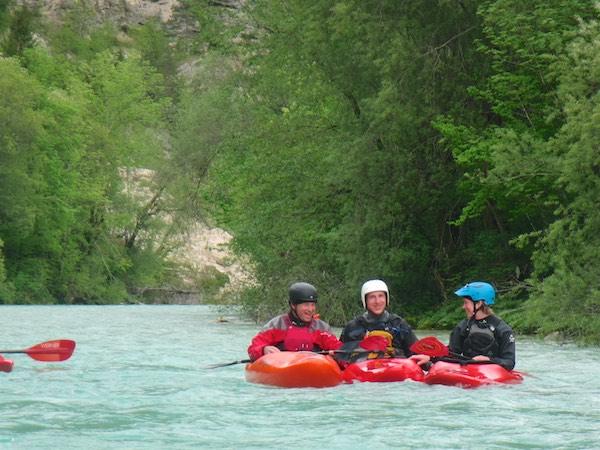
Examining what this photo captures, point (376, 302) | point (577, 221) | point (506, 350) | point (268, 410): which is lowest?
point (268, 410)

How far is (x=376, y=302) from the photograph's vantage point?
1348 centimetres

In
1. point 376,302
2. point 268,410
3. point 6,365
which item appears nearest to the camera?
point 268,410

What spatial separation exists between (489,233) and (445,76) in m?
3.26

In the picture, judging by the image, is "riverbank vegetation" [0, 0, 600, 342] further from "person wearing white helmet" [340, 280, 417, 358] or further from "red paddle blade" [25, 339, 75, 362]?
"red paddle blade" [25, 339, 75, 362]

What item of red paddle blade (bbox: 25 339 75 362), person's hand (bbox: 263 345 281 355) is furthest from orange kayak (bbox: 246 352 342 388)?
red paddle blade (bbox: 25 339 75 362)

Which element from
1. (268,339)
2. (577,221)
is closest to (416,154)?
(577,221)

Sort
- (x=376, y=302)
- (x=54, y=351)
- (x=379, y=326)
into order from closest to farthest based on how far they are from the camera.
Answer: (x=376, y=302) < (x=379, y=326) < (x=54, y=351)

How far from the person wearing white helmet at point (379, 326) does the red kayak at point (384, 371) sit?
376mm

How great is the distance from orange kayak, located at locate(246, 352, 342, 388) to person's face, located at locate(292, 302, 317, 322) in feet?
1.87

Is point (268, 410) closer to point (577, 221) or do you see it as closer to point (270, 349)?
point (270, 349)

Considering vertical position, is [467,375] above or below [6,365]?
above

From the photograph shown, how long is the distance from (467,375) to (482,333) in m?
0.70

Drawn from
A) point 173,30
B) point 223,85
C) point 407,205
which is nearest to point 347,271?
point 407,205

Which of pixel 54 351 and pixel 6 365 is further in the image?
pixel 54 351
